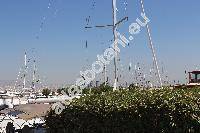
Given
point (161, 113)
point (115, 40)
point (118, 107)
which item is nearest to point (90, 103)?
point (118, 107)

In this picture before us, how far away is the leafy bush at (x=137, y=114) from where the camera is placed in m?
9.24

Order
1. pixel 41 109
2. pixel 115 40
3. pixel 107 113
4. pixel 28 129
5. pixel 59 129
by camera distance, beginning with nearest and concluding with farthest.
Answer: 1. pixel 107 113
2. pixel 59 129
3. pixel 28 129
4. pixel 41 109
5. pixel 115 40

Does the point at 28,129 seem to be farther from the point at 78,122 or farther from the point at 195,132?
the point at 195,132

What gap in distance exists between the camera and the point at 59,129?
12.3 metres

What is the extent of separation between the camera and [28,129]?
17.9 metres

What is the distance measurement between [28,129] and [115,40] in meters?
11.0

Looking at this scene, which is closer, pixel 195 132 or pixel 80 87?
pixel 195 132

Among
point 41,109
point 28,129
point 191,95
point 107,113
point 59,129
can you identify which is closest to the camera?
point 191,95

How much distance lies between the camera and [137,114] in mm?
9906

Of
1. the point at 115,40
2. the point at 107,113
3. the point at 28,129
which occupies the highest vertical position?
the point at 115,40

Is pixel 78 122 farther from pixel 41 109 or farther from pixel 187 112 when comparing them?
pixel 41 109

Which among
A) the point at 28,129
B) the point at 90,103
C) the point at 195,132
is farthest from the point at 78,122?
the point at 28,129

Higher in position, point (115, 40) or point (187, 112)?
point (115, 40)

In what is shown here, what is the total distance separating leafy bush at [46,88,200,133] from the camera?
924 cm
